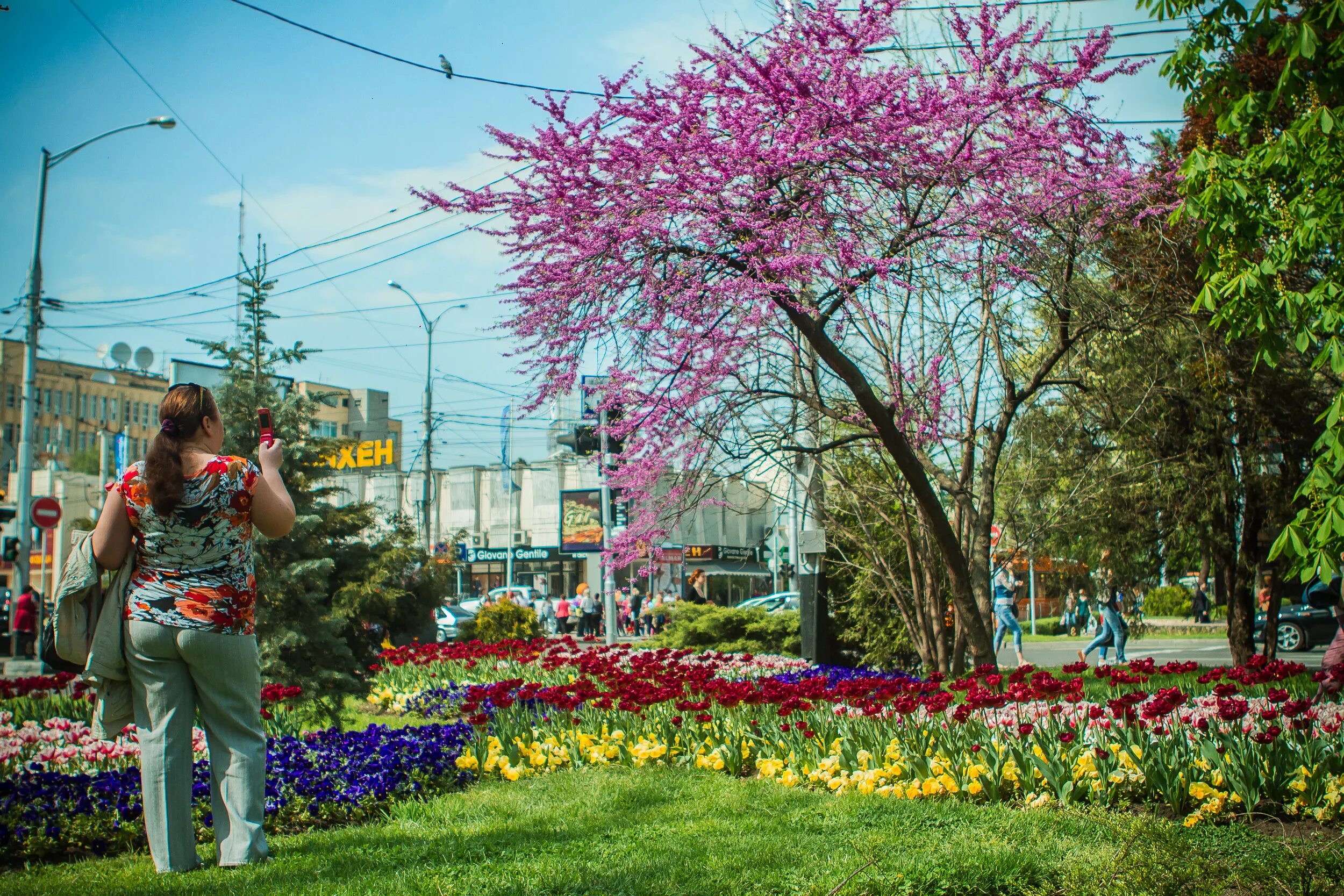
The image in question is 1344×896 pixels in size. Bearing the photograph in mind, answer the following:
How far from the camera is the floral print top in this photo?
158 inches

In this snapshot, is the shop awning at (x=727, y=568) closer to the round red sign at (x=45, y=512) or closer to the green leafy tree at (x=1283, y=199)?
the round red sign at (x=45, y=512)

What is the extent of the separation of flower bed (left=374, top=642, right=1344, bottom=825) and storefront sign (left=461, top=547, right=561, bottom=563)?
42.4m

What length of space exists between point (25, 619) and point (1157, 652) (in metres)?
22.9

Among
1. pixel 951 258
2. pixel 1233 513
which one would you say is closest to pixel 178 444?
pixel 951 258

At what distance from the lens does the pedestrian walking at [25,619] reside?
18484mm

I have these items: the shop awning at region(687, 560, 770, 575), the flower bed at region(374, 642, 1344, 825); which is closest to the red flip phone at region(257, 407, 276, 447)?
the flower bed at region(374, 642, 1344, 825)

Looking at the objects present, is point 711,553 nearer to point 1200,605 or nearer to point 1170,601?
point 1170,601

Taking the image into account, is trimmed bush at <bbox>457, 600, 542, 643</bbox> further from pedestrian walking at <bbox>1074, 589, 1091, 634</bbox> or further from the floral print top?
pedestrian walking at <bbox>1074, 589, 1091, 634</bbox>

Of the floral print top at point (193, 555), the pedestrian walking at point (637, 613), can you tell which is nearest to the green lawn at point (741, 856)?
the floral print top at point (193, 555)

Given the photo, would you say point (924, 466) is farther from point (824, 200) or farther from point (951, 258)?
point (824, 200)

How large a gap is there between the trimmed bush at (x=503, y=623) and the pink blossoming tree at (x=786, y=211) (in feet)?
33.1

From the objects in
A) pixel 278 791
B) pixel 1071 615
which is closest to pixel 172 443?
pixel 278 791

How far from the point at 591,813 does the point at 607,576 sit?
6924mm

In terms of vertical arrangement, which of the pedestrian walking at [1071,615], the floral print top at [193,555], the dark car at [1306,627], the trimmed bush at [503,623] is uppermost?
the floral print top at [193,555]
